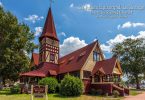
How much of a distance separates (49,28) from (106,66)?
15.9 meters

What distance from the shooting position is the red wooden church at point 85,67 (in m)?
32.3

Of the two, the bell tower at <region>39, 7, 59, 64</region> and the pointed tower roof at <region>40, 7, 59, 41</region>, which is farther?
the pointed tower roof at <region>40, 7, 59, 41</region>

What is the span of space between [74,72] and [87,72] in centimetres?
228

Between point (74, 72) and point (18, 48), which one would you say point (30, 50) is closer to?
point (18, 48)

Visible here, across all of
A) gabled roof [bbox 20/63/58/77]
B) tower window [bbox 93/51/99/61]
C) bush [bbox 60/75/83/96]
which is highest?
tower window [bbox 93/51/99/61]

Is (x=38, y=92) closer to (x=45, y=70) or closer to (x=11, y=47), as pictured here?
(x=45, y=70)

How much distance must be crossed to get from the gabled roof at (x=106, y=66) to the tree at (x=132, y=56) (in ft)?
91.6

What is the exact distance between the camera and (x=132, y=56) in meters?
61.8

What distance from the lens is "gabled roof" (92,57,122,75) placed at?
32250mm

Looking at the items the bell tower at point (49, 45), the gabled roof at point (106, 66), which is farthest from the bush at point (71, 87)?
the bell tower at point (49, 45)

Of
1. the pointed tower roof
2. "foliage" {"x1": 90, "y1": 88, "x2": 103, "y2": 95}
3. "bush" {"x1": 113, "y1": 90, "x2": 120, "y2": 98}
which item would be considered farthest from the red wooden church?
"bush" {"x1": 113, "y1": 90, "x2": 120, "y2": 98}

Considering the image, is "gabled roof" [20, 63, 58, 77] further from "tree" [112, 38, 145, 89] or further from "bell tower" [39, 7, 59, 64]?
"tree" [112, 38, 145, 89]

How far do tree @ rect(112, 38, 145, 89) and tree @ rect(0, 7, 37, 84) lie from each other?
107 feet

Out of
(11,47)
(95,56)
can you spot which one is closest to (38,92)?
(95,56)
